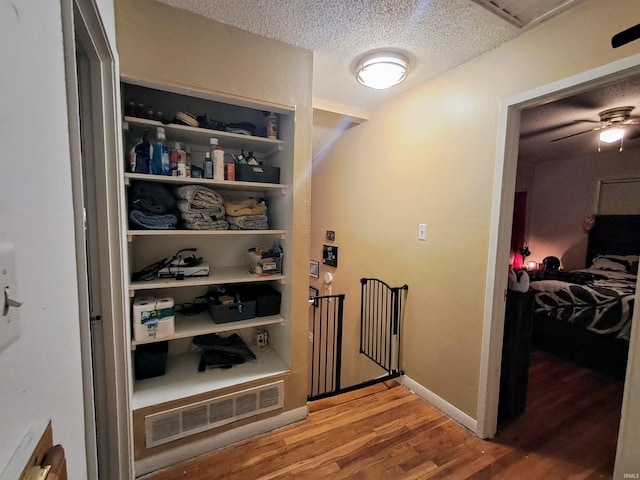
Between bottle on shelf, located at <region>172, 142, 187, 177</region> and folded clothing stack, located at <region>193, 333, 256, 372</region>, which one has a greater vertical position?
bottle on shelf, located at <region>172, 142, 187, 177</region>

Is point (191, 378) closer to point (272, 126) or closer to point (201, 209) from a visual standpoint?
point (201, 209)

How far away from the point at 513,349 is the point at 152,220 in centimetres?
243

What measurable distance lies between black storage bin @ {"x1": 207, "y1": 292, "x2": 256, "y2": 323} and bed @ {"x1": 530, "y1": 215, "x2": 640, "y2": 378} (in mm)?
2211

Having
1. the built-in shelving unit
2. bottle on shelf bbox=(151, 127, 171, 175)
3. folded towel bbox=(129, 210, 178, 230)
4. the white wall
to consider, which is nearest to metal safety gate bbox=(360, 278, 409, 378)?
the built-in shelving unit

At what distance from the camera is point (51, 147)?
0.57m

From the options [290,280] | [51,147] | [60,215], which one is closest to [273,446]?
[290,280]

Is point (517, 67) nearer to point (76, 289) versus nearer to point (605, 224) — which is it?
point (76, 289)

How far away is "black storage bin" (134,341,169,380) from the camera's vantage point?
1658 mm

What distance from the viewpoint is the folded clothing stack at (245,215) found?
5.89ft

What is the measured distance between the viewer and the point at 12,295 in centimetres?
38

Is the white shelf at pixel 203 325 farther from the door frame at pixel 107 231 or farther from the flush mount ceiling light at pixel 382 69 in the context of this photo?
the flush mount ceiling light at pixel 382 69

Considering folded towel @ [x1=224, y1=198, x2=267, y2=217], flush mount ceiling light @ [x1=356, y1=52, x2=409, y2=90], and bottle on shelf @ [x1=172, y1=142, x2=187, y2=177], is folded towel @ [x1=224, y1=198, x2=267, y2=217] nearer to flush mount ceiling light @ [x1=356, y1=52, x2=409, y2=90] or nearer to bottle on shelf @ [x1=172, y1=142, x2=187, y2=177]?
bottle on shelf @ [x1=172, y1=142, x2=187, y2=177]

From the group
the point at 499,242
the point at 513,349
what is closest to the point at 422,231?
the point at 499,242

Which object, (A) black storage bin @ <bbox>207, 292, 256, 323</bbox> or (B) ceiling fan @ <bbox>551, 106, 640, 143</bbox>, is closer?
(A) black storage bin @ <bbox>207, 292, 256, 323</bbox>
